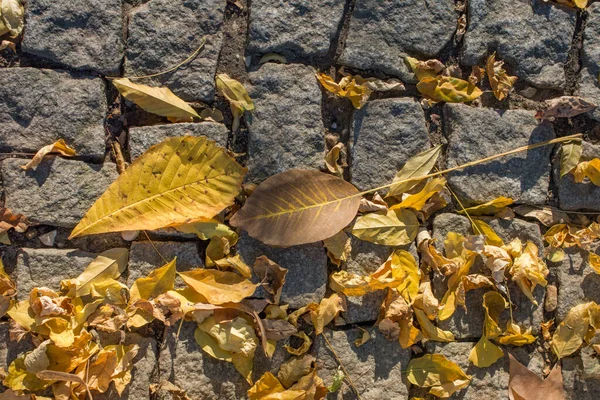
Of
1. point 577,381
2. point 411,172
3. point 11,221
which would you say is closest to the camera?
point 11,221

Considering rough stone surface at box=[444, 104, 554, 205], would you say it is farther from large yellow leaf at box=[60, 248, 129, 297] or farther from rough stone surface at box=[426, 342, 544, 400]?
large yellow leaf at box=[60, 248, 129, 297]

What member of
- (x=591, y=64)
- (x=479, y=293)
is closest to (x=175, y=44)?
(x=479, y=293)

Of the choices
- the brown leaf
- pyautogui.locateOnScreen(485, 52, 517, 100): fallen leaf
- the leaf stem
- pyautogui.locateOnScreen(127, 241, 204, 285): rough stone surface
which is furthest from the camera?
pyautogui.locateOnScreen(485, 52, 517, 100): fallen leaf

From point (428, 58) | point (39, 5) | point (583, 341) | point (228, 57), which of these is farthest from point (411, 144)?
point (39, 5)

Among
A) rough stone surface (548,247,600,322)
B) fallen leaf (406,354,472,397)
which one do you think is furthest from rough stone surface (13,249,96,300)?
rough stone surface (548,247,600,322)

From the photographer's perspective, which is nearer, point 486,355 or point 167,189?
point 167,189

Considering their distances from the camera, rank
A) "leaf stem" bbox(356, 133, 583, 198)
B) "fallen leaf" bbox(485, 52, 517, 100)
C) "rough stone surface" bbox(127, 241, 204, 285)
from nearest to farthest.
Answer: "rough stone surface" bbox(127, 241, 204, 285)
"leaf stem" bbox(356, 133, 583, 198)
"fallen leaf" bbox(485, 52, 517, 100)

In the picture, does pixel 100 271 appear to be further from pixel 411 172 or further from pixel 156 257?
pixel 411 172
